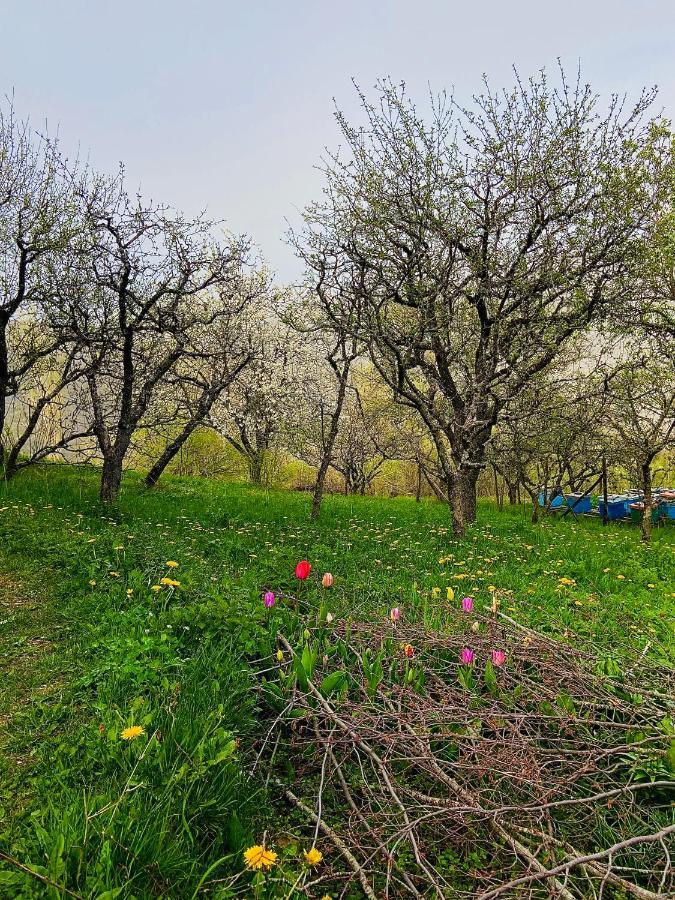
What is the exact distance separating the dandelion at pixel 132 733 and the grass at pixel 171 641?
0.17ft

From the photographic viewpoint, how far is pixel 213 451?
23.3 m

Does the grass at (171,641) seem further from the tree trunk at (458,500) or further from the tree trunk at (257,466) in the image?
A: the tree trunk at (257,466)

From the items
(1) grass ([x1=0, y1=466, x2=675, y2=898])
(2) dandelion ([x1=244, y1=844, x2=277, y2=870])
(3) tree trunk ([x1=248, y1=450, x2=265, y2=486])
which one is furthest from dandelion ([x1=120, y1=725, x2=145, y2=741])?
(3) tree trunk ([x1=248, y1=450, x2=265, y2=486])

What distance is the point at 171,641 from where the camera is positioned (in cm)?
334

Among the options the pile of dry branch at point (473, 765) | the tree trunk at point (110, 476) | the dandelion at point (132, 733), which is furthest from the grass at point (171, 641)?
the tree trunk at point (110, 476)

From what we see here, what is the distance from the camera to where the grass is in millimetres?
1758

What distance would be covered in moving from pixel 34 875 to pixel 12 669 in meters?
2.21

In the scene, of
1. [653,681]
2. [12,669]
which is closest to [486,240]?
[653,681]

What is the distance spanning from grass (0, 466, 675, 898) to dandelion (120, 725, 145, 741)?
5 centimetres

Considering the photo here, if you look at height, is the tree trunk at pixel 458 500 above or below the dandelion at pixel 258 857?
above

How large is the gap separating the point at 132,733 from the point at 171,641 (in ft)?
3.89

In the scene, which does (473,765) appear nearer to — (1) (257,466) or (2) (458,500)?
(2) (458,500)

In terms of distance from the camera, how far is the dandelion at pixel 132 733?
217 cm

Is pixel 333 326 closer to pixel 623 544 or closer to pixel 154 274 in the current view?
pixel 154 274
